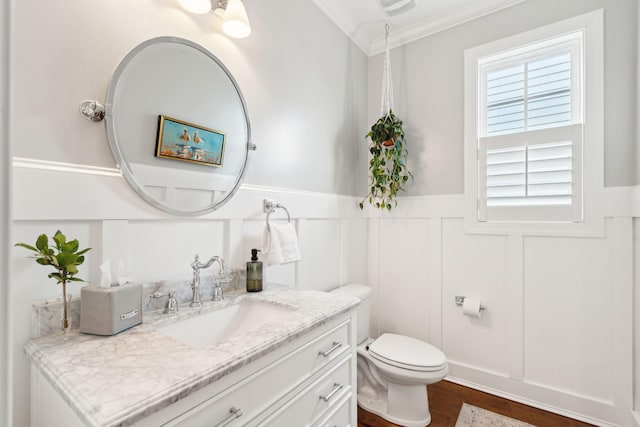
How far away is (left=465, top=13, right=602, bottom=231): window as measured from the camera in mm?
1814

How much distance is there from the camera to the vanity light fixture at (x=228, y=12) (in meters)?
1.26

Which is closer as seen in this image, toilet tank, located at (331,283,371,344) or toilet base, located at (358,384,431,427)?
toilet base, located at (358,384,431,427)

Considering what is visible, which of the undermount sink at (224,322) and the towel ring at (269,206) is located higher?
the towel ring at (269,206)

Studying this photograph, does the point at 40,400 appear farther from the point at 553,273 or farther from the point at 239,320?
the point at 553,273

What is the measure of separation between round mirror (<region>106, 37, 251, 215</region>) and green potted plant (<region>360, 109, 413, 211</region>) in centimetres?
109

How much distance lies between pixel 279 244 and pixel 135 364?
86 cm

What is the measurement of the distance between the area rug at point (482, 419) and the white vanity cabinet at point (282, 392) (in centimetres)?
82

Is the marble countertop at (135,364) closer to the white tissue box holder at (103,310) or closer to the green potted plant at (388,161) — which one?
the white tissue box holder at (103,310)

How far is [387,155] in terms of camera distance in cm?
226

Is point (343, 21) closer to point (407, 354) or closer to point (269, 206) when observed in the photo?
point (269, 206)

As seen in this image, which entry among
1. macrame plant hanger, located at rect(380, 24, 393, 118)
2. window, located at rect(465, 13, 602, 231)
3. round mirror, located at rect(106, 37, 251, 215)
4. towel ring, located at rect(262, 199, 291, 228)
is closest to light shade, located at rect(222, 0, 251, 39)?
round mirror, located at rect(106, 37, 251, 215)

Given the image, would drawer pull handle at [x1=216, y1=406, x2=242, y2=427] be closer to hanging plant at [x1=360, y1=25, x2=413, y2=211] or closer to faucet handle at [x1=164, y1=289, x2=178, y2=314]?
faucet handle at [x1=164, y1=289, x2=178, y2=314]

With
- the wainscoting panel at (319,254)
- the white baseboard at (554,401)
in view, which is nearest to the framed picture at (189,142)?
the wainscoting panel at (319,254)

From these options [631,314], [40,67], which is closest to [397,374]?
[631,314]
